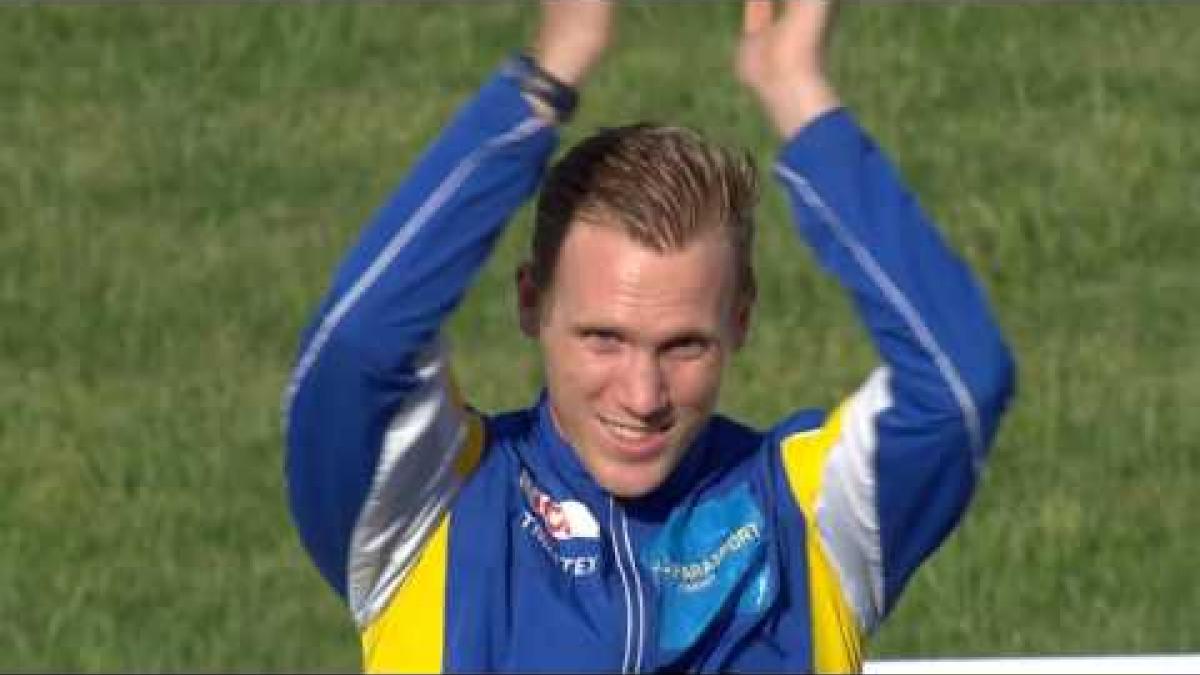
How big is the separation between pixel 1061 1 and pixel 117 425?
9.09 ft

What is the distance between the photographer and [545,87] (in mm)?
4531

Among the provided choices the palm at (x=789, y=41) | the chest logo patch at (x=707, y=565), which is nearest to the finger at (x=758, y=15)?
the palm at (x=789, y=41)

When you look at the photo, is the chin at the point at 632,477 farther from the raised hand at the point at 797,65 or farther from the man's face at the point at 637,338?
the raised hand at the point at 797,65

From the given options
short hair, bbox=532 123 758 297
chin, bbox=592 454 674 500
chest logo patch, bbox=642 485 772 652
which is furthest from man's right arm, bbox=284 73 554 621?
chest logo patch, bbox=642 485 772 652

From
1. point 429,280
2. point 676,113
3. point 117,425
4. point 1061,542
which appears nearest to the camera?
point 429,280

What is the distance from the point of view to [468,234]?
450 centimetres

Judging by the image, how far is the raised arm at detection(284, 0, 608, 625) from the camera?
4.50 metres

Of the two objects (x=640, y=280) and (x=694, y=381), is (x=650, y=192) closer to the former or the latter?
(x=640, y=280)

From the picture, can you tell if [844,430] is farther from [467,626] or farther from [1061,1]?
[1061,1]

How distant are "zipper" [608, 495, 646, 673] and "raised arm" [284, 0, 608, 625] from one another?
0.76 feet

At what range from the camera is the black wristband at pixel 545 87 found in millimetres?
4527

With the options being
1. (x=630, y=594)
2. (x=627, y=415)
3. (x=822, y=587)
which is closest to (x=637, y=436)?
(x=627, y=415)

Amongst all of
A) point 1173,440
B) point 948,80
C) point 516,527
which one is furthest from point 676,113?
point 516,527

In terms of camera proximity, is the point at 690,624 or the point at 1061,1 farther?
the point at 1061,1
